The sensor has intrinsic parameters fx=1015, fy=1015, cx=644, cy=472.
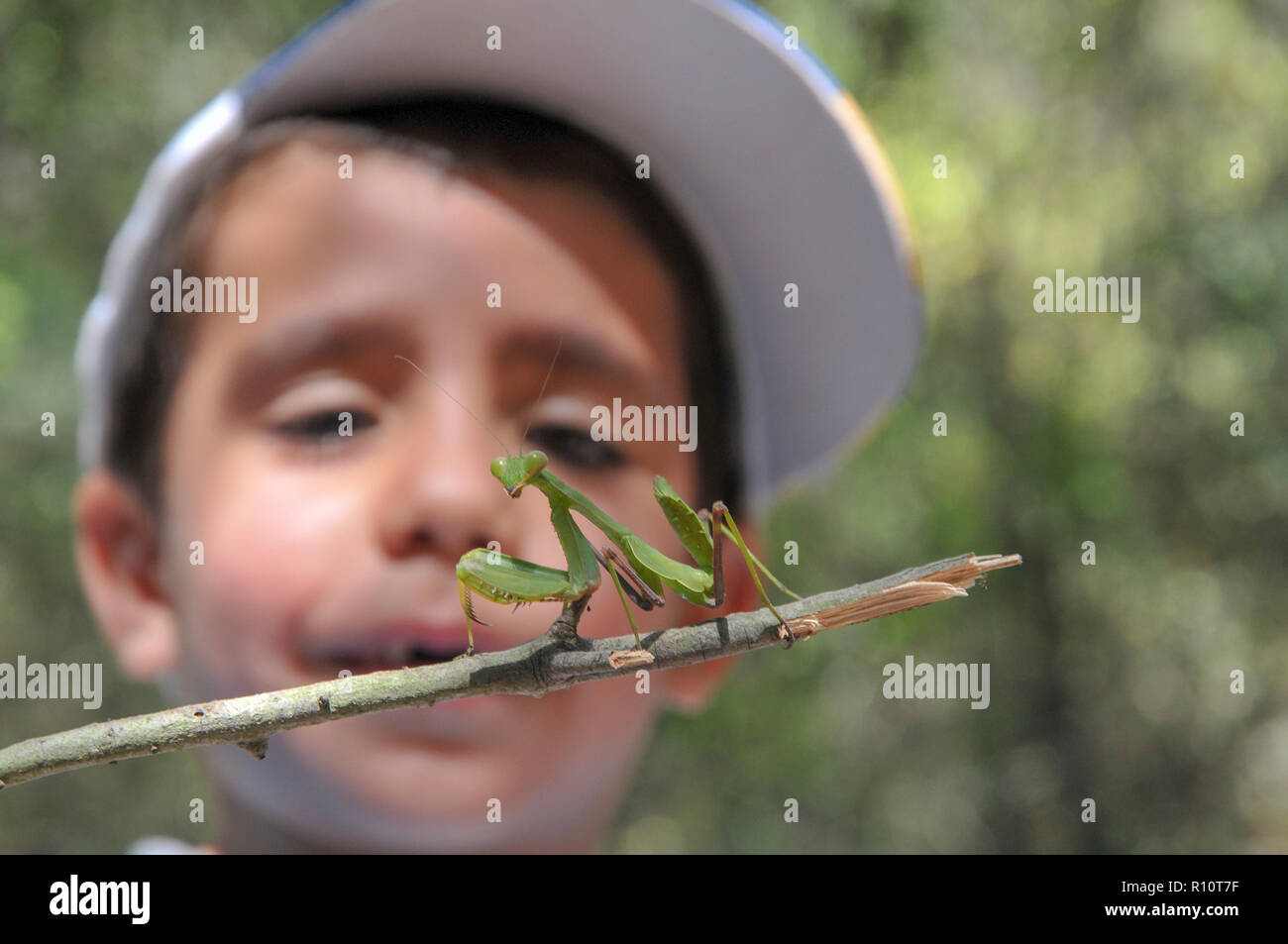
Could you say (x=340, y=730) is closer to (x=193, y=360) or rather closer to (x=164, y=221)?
(x=193, y=360)

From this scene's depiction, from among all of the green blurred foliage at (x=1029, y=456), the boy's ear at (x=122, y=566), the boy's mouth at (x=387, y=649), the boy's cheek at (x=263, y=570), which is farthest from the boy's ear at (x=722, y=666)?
the green blurred foliage at (x=1029, y=456)

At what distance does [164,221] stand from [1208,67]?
20.3 ft

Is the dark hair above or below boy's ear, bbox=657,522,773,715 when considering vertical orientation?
above

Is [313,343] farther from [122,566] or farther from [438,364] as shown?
[122,566]

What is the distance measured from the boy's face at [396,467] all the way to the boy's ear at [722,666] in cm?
4

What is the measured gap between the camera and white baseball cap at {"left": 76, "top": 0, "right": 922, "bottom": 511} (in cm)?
186

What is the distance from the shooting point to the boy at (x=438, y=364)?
1.55m

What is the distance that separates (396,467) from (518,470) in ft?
2.61

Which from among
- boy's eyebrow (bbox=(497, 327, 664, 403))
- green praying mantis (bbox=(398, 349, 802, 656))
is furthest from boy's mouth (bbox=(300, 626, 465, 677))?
green praying mantis (bbox=(398, 349, 802, 656))

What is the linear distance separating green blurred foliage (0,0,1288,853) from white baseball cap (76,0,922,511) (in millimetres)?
3157

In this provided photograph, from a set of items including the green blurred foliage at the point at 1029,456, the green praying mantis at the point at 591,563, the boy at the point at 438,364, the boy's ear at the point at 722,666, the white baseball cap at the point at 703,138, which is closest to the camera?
the green praying mantis at the point at 591,563

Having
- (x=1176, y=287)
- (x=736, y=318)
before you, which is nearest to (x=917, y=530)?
(x=1176, y=287)

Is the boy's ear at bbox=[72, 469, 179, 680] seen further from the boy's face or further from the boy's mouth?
the boy's mouth

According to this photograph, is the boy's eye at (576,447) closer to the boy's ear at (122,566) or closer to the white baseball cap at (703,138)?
the white baseball cap at (703,138)
